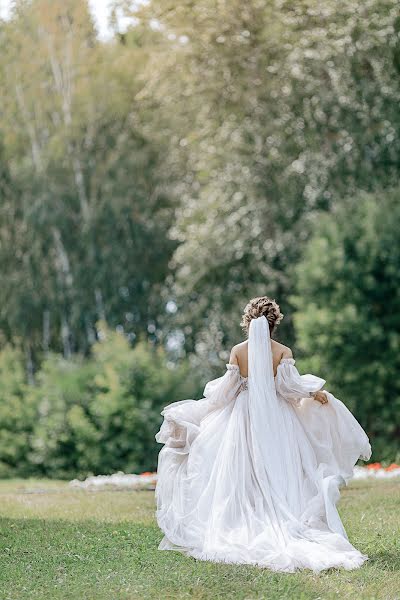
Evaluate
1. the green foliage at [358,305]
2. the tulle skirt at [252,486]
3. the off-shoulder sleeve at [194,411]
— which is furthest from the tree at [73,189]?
the tulle skirt at [252,486]

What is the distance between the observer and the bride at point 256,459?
7766 millimetres

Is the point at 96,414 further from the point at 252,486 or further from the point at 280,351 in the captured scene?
the point at 252,486

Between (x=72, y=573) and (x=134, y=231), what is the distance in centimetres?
1961

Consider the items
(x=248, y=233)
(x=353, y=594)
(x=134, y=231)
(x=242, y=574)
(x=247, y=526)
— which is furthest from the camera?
(x=134, y=231)

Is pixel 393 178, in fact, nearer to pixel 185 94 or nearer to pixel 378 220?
pixel 378 220

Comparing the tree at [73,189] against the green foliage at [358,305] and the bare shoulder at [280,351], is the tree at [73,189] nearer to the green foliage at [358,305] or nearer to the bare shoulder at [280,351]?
the green foliage at [358,305]

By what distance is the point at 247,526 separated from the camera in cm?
782

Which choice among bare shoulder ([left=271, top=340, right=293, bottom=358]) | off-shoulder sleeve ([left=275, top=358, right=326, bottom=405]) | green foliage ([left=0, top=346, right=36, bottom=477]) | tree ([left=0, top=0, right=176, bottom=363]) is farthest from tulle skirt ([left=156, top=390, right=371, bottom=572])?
tree ([left=0, top=0, right=176, bottom=363])

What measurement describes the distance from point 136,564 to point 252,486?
1.06 m

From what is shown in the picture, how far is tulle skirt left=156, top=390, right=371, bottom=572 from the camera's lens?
7.50 meters

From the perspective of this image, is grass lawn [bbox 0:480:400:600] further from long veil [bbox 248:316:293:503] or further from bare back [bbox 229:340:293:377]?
bare back [bbox 229:340:293:377]

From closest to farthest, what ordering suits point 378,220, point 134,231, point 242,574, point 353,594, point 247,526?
point 353,594, point 242,574, point 247,526, point 378,220, point 134,231

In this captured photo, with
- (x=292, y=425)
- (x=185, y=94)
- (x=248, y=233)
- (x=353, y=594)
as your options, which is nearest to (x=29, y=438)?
(x=248, y=233)

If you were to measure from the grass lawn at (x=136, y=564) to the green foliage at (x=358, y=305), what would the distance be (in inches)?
363
